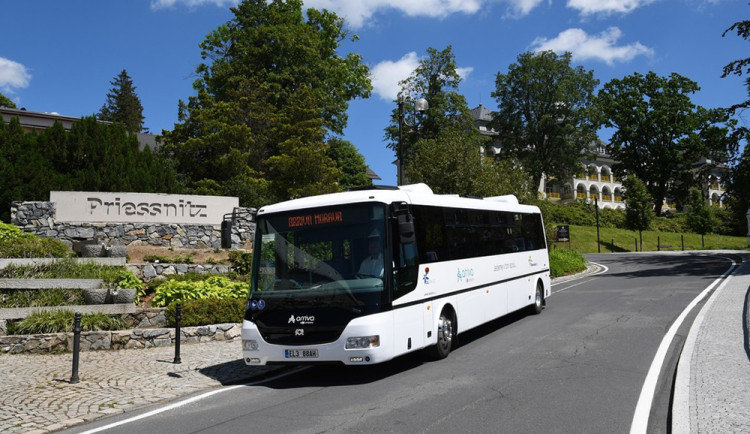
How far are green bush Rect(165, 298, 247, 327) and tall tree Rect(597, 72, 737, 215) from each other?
64.4 meters

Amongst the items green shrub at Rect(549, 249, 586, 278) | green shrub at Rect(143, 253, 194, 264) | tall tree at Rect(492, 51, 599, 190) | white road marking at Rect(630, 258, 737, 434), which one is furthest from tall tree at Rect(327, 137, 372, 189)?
white road marking at Rect(630, 258, 737, 434)

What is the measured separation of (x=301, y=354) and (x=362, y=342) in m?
0.94

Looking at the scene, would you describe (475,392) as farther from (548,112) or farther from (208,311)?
(548,112)

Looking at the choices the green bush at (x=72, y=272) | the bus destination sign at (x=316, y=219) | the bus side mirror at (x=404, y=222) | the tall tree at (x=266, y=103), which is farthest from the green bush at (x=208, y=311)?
the tall tree at (x=266, y=103)

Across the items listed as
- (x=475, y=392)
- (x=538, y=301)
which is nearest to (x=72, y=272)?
(x=475, y=392)

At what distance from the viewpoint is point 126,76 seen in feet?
281

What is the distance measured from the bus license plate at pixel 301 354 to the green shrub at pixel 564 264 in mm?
20295

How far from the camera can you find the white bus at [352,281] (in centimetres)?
816

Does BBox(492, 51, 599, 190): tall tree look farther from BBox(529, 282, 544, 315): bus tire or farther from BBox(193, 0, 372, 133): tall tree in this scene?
BBox(529, 282, 544, 315): bus tire

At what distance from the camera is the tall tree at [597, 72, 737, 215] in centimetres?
6925

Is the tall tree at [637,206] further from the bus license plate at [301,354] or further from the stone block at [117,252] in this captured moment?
the bus license plate at [301,354]

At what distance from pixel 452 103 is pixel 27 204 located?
39.6 metres

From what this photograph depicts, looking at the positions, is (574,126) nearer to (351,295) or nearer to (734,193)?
(734,193)

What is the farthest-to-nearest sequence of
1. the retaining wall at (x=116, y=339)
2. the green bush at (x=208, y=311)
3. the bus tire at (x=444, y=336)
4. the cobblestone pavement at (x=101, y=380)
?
the green bush at (x=208, y=311) < the retaining wall at (x=116, y=339) < the bus tire at (x=444, y=336) < the cobblestone pavement at (x=101, y=380)
